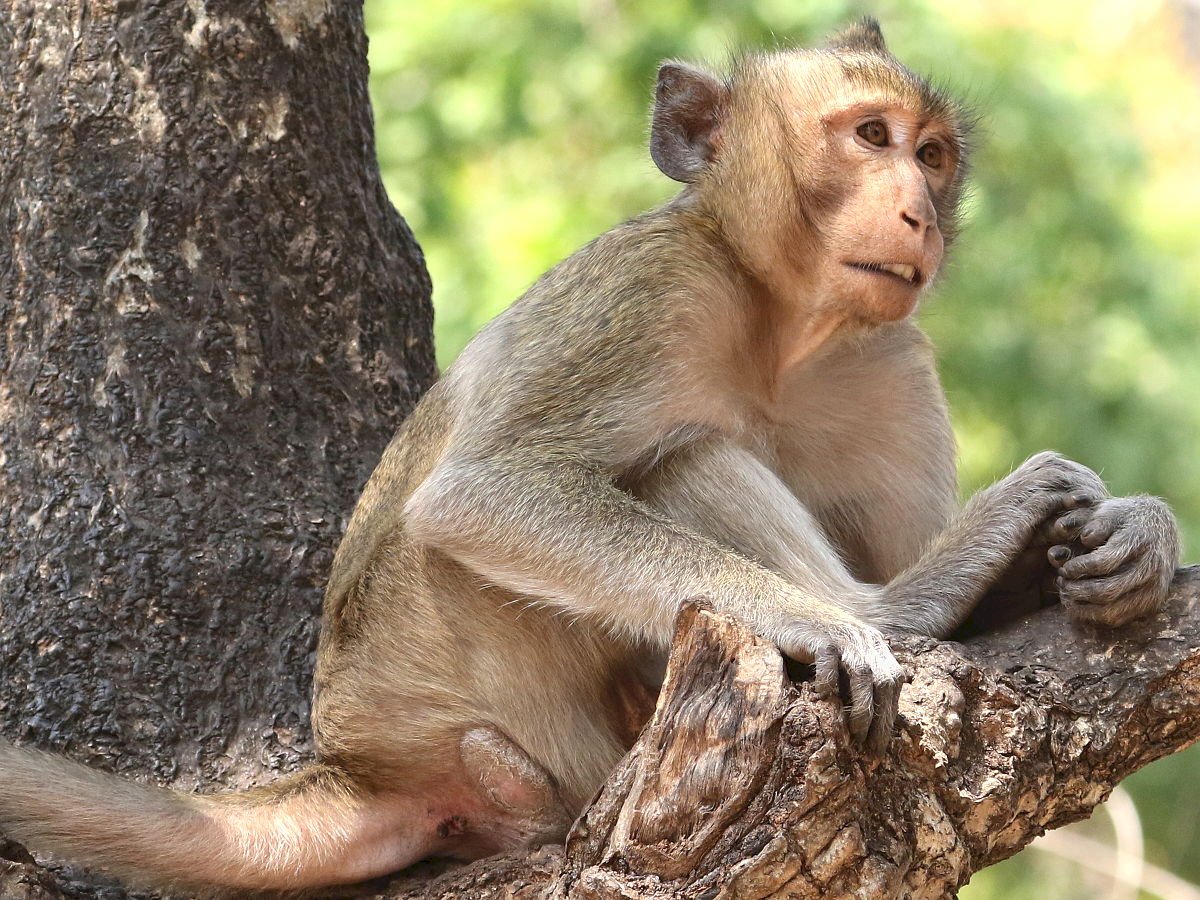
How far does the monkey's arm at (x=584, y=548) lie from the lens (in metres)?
3.88

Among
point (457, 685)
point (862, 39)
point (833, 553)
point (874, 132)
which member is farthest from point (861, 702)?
point (862, 39)

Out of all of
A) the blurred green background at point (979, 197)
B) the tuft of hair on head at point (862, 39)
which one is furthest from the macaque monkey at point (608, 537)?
the blurred green background at point (979, 197)

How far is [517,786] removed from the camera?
411cm

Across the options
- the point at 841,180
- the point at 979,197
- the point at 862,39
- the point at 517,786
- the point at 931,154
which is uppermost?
the point at 979,197

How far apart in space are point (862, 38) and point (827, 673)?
8.85 ft

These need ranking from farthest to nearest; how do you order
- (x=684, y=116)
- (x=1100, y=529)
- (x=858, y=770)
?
(x=684, y=116)
(x=1100, y=529)
(x=858, y=770)

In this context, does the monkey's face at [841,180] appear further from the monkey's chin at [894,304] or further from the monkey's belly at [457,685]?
the monkey's belly at [457,685]

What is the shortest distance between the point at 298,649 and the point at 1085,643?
229 cm

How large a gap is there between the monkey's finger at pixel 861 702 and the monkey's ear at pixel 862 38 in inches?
101

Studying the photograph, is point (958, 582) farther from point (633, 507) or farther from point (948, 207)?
point (948, 207)

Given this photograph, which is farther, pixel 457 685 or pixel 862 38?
pixel 862 38

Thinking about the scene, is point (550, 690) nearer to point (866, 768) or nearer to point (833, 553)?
point (833, 553)

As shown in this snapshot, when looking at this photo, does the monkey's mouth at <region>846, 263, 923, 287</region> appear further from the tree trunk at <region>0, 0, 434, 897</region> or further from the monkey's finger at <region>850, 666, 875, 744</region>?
the tree trunk at <region>0, 0, 434, 897</region>

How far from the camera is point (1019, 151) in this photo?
1108cm
